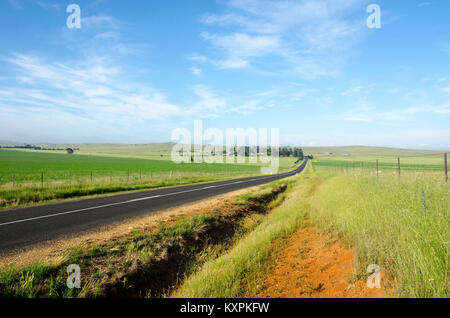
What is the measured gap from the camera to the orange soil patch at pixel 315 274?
377cm

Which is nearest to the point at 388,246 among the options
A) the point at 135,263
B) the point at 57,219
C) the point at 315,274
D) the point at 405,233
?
the point at 405,233

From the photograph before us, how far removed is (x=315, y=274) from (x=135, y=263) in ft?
12.5

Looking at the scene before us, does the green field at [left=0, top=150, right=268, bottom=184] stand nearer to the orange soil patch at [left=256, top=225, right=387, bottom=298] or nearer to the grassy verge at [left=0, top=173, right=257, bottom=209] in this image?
the grassy verge at [left=0, top=173, right=257, bottom=209]

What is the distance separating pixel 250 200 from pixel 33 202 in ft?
37.8

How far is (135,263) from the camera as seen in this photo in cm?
502

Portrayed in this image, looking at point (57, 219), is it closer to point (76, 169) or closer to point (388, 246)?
point (388, 246)

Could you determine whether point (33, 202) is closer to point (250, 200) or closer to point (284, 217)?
point (250, 200)

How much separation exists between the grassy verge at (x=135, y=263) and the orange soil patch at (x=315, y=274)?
79.3 inches

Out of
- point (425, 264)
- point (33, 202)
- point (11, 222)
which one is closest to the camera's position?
point (425, 264)

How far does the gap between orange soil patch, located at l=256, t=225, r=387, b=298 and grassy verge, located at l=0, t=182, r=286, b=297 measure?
2.01 meters

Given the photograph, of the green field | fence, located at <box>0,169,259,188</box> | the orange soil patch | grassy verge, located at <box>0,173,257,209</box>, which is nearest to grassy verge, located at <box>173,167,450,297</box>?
the orange soil patch

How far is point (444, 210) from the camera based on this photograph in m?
4.19

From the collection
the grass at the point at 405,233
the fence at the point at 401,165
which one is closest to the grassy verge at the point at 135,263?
the grass at the point at 405,233
